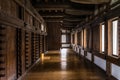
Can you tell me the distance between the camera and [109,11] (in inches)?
296

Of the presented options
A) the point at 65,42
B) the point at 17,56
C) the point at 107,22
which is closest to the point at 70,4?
the point at 107,22

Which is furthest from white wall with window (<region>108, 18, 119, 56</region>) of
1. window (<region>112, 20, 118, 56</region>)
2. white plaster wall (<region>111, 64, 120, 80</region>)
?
white plaster wall (<region>111, 64, 120, 80</region>)

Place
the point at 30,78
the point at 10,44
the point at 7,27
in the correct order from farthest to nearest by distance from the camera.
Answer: the point at 30,78, the point at 10,44, the point at 7,27

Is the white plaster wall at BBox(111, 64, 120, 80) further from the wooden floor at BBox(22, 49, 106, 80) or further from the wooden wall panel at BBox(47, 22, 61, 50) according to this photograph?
the wooden wall panel at BBox(47, 22, 61, 50)

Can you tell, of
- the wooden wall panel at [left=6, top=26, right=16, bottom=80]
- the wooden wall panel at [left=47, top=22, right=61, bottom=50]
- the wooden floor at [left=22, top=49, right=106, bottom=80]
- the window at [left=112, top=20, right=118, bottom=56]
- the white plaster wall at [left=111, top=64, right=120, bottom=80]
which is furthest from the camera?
the wooden wall panel at [left=47, top=22, right=61, bottom=50]

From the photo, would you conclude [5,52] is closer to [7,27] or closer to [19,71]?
[7,27]

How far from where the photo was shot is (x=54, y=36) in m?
23.0

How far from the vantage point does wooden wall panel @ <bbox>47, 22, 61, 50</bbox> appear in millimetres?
22905

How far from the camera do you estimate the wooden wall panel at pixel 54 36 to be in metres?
22.9

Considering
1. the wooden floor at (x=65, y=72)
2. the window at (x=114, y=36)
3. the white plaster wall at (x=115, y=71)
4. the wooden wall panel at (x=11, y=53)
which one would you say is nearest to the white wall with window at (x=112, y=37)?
the window at (x=114, y=36)

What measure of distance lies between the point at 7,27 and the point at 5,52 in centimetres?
68

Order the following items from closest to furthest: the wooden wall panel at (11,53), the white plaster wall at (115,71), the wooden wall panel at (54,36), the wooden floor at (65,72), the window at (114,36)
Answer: the wooden wall panel at (11,53)
the white plaster wall at (115,71)
the window at (114,36)
the wooden floor at (65,72)
the wooden wall panel at (54,36)

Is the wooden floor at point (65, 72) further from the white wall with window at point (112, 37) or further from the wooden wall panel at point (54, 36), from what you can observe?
the wooden wall panel at point (54, 36)

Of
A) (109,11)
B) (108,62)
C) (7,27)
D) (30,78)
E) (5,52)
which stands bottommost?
(30,78)
